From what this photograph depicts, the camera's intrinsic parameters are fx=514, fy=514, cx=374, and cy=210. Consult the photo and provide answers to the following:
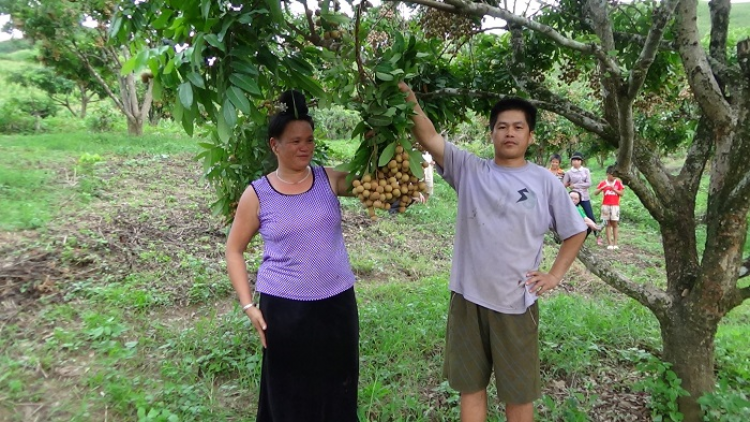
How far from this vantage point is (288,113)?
2.00 meters

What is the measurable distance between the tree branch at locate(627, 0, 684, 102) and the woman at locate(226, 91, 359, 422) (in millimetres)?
1199

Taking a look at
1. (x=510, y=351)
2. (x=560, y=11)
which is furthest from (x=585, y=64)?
(x=510, y=351)

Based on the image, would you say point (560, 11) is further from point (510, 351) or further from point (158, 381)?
point (158, 381)

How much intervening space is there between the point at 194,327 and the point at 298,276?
2177mm

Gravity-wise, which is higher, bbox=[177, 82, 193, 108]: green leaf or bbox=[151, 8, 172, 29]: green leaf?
bbox=[151, 8, 172, 29]: green leaf

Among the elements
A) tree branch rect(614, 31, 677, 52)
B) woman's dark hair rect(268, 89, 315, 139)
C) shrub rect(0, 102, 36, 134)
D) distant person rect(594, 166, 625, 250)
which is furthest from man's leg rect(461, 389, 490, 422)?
shrub rect(0, 102, 36, 134)

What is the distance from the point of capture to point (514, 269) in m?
2.00

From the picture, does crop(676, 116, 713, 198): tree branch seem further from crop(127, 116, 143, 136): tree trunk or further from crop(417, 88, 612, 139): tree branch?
crop(127, 116, 143, 136): tree trunk

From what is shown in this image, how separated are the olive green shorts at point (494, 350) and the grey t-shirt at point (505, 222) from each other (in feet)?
0.20

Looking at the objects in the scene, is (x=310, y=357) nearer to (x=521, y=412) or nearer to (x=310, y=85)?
(x=521, y=412)

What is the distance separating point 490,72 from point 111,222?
4.63m

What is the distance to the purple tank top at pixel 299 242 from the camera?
203 cm

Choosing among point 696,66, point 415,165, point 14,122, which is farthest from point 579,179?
point 14,122

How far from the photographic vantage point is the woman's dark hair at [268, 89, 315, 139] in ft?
6.49
